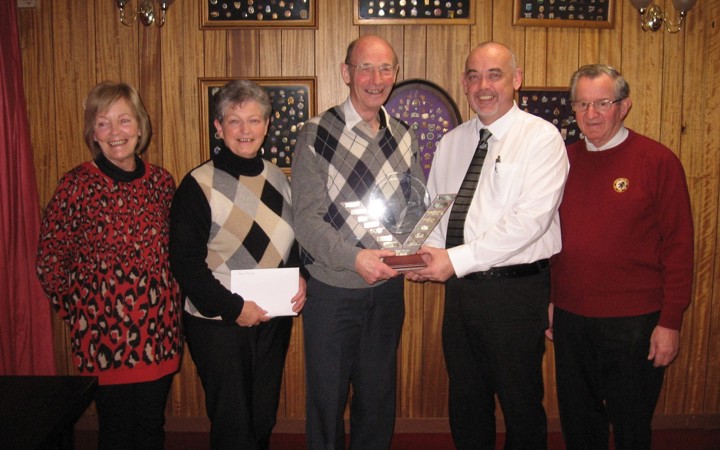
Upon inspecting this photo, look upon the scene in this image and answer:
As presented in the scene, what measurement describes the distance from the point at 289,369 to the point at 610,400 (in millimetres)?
1645

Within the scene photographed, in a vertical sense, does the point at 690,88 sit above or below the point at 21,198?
above

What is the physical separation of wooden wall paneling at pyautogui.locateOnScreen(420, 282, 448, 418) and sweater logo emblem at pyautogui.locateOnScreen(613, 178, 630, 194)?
1141mm

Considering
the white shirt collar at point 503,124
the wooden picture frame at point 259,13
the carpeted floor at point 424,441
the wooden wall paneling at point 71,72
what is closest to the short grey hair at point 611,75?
the white shirt collar at point 503,124

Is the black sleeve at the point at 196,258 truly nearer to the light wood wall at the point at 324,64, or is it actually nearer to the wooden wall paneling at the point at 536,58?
the light wood wall at the point at 324,64

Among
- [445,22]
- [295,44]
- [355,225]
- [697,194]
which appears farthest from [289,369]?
[697,194]

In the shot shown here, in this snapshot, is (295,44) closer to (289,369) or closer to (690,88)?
(289,369)

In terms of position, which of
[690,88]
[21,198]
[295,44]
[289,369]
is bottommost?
[289,369]

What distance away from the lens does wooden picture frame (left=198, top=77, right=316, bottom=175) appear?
9.24 feet

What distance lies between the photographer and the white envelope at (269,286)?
1.90 m

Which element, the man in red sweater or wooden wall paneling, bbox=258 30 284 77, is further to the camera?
wooden wall paneling, bbox=258 30 284 77

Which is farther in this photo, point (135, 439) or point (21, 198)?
point (21, 198)

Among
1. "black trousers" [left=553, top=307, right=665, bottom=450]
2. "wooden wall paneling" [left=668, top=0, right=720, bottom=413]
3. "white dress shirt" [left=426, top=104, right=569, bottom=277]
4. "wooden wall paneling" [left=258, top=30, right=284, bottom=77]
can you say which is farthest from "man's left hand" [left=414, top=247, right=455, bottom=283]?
"wooden wall paneling" [left=668, top=0, right=720, bottom=413]

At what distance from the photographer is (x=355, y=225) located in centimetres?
209

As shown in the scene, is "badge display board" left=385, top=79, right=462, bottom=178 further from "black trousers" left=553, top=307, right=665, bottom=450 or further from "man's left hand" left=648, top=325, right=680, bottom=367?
"man's left hand" left=648, top=325, right=680, bottom=367
